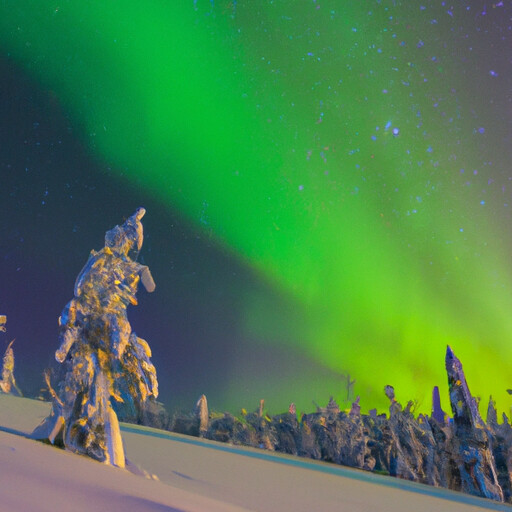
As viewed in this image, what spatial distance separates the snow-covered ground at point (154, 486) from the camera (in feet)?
10.4

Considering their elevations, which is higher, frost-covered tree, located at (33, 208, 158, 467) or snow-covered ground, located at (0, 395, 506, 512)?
frost-covered tree, located at (33, 208, 158, 467)

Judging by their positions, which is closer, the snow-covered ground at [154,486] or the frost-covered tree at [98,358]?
the snow-covered ground at [154,486]

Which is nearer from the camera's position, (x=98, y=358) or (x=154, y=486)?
Answer: (x=154, y=486)

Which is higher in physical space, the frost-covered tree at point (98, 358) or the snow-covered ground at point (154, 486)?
the frost-covered tree at point (98, 358)

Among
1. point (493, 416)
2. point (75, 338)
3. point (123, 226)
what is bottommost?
point (75, 338)

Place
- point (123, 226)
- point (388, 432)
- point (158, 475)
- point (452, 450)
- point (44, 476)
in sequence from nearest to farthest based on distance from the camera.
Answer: point (44, 476) < point (158, 475) < point (123, 226) < point (452, 450) < point (388, 432)

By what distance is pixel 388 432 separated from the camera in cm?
2573

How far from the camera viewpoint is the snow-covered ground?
3.16 m

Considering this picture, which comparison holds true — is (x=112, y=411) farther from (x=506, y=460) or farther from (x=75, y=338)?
(x=506, y=460)

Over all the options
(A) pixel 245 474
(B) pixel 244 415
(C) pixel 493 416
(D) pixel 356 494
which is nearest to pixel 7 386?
(B) pixel 244 415

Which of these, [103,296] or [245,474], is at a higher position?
[103,296]

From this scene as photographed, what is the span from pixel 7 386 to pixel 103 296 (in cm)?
2039

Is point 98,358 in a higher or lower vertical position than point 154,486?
higher

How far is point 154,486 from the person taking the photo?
13.7 ft
